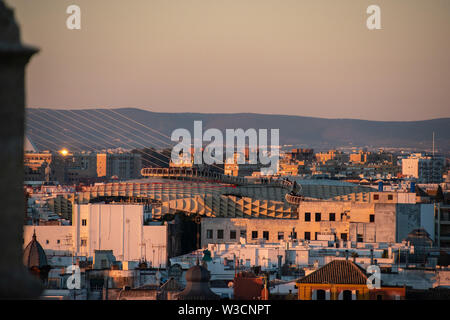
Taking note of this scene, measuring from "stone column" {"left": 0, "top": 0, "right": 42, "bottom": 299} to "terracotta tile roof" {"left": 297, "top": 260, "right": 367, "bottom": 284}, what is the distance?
17.9 m

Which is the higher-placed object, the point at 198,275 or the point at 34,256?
the point at 198,275

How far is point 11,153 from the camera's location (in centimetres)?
603

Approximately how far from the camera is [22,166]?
6.15 metres

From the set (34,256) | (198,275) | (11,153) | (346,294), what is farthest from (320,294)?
(11,153)

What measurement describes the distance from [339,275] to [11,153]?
18.2m

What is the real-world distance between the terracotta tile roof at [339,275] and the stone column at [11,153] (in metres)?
17.9

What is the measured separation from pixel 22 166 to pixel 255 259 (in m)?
27.4

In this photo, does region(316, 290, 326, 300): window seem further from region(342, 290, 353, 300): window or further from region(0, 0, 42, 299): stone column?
region(0, 0, 42, 299): stone column

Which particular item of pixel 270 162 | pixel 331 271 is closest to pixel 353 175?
pixel 270 162

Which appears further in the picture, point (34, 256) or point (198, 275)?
point (34, 256)

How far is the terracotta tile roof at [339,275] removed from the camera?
2367cm

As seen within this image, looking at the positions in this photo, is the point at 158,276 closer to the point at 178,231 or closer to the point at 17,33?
the point at 178,231

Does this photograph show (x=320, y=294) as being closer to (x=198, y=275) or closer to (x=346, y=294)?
(x=346, y=294)

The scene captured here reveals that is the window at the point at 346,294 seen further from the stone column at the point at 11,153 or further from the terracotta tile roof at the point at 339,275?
the stone column at the point at 11,153
